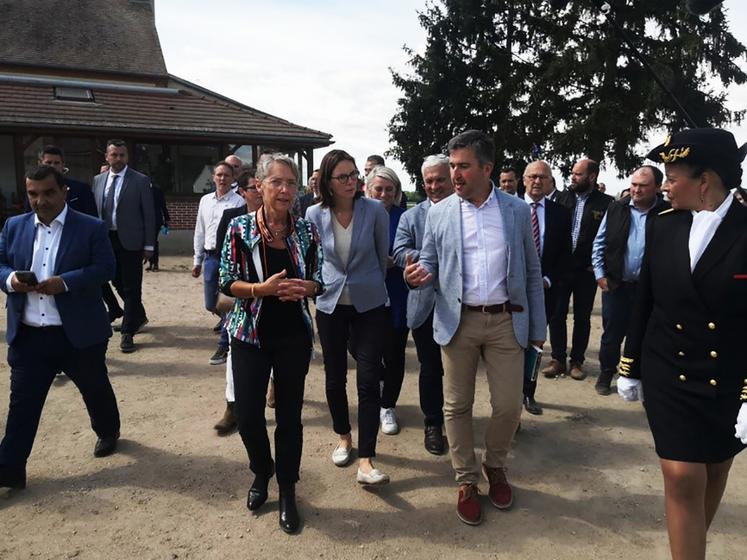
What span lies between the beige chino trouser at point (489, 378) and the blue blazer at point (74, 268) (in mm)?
2325

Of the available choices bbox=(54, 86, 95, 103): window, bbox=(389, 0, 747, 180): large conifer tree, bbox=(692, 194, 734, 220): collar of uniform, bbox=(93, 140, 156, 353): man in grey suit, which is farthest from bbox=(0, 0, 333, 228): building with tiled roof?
bbox=(692, 194, 734, 220): collar of uniform

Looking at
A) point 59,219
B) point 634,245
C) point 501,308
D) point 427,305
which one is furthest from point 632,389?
point 59,219

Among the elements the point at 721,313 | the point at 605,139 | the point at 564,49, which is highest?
the point at 564,49

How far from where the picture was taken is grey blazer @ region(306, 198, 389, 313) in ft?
11.4

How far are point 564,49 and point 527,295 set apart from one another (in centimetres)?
2023

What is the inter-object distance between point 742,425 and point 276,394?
2196 mm

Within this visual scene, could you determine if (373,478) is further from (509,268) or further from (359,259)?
(509,268)

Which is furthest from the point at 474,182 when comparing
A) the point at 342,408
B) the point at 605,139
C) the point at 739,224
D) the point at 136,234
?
the point at 605,139

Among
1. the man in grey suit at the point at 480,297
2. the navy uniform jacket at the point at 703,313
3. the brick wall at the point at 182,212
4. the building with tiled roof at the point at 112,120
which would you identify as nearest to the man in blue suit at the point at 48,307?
the man in grey suit at the point at 480,297

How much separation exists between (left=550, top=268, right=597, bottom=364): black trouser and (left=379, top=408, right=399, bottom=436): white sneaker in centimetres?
224

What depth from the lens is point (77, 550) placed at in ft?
9.13

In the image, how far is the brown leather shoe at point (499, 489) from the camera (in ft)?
10.5

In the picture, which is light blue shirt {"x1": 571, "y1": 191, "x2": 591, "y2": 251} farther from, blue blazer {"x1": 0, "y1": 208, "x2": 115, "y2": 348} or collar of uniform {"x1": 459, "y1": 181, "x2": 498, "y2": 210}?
blue blazer {"x1": 0, "y1": 208, "x2": 115, "y2": 348}

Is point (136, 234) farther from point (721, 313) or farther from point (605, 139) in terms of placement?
point (605, 139)
